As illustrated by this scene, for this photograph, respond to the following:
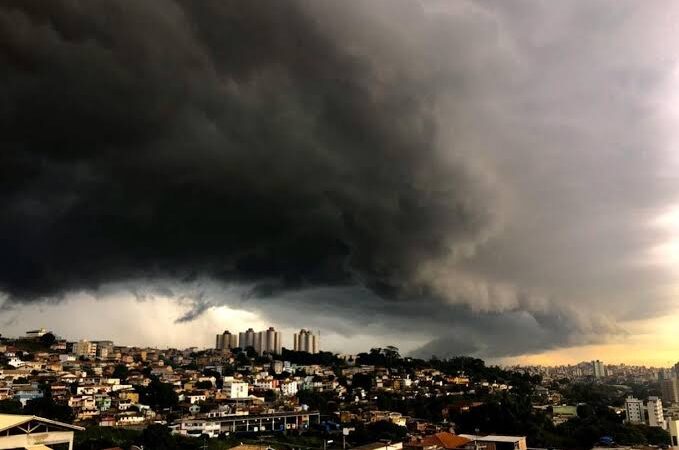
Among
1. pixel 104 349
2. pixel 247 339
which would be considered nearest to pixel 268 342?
pixel 247 339

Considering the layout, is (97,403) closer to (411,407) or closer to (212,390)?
(212,390)

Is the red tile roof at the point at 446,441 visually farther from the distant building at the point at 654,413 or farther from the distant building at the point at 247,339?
the distant building at the point at 247,339

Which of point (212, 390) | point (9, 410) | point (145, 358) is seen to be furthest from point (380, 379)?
point (9, 410)

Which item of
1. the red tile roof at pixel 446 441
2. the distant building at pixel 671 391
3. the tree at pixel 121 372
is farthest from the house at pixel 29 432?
the distant building at pixel 671 391

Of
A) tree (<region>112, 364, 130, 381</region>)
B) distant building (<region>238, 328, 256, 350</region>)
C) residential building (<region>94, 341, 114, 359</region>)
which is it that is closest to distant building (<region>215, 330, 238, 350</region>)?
distant building (<region>238, 328, 256, 350</region>)

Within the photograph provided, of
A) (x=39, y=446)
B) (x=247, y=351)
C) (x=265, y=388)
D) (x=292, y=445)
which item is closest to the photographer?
(x=39, y=446)
